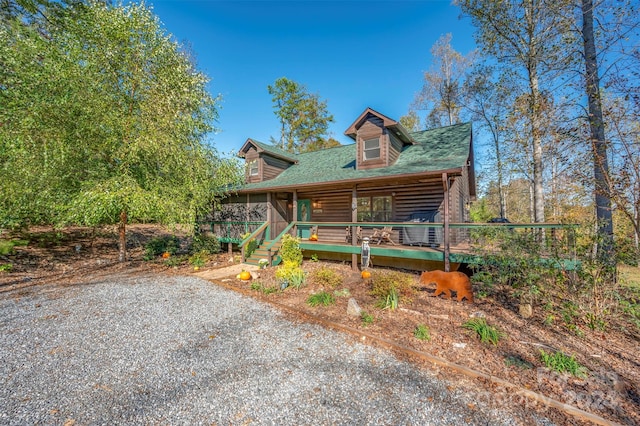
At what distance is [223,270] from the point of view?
957 cm

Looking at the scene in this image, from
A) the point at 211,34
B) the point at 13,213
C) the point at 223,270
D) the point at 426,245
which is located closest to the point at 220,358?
the point at 223,270

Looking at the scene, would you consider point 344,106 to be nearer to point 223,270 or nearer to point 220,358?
point 223,270

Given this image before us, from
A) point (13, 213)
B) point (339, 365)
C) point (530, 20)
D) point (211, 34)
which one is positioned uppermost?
point (211, 34)

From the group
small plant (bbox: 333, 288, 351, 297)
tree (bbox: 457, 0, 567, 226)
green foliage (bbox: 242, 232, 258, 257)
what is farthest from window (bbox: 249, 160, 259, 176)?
tree (bbox: 457, 0, 567, 226)

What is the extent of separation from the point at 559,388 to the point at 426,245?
18.9 feet

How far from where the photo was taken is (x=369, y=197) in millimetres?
11391

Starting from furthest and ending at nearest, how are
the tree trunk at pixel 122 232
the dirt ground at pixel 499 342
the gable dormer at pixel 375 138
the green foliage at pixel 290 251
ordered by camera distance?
1. the gable dormer at pixel 375 138
2. the tree trunk at pixel 122 232
3. the green foliage at pixel 290 251
4. the dirt ground at pixel 499 342

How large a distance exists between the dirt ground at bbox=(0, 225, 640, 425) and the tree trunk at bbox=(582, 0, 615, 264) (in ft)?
5.03

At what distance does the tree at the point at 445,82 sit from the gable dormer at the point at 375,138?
40.1ft

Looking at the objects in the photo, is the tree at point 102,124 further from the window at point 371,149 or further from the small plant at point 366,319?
the small plant at point 366,319

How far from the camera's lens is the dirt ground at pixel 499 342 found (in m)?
2.91

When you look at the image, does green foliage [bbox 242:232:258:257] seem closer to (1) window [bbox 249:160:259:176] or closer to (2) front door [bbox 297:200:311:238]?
(2) front door [bbox 297:200:311:238]

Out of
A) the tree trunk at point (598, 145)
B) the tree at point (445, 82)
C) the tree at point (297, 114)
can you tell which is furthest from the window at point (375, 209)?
the tree at point (297, 114)

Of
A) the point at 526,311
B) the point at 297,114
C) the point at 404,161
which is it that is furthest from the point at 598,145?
the point at 297,114
